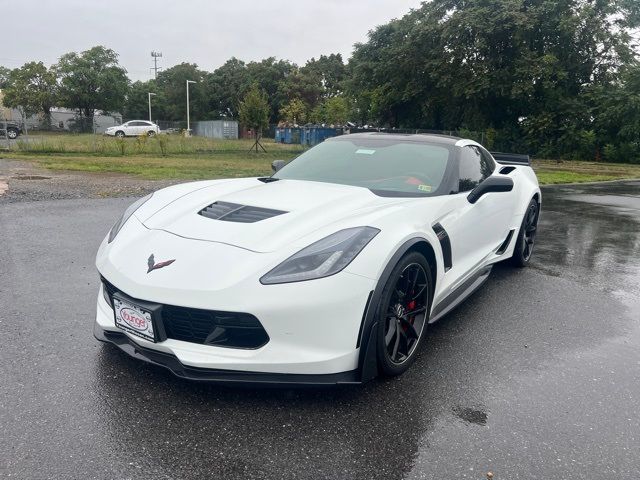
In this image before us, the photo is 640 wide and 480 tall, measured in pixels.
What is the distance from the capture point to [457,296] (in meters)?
3.75

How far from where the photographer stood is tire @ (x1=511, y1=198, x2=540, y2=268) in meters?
5.41

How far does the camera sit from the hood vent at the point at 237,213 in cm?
306

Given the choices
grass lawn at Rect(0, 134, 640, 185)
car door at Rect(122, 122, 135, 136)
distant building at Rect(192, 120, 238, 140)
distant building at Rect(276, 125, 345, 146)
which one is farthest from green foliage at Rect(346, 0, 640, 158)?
distant building at Rect(192, 120, 238, 140)

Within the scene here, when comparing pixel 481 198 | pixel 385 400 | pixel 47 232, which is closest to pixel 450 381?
pixel 385 400

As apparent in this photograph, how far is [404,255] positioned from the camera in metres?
2.92

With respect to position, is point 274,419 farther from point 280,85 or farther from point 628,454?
point 280,85

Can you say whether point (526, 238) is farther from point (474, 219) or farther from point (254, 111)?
point (254, 111)

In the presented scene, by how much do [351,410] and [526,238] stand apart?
384 centimetres

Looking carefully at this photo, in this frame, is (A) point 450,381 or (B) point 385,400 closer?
(B) point 385,400

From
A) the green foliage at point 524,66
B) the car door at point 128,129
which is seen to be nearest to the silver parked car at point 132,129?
the car door at point 128,129

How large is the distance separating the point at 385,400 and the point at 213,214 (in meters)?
1.50

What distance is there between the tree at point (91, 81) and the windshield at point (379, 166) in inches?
2380

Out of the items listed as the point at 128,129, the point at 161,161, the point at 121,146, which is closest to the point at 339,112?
the point at 128,129

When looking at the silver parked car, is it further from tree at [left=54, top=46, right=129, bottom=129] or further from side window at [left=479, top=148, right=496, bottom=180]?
side window at [left=479, top=148, right=496, bottom=180]
